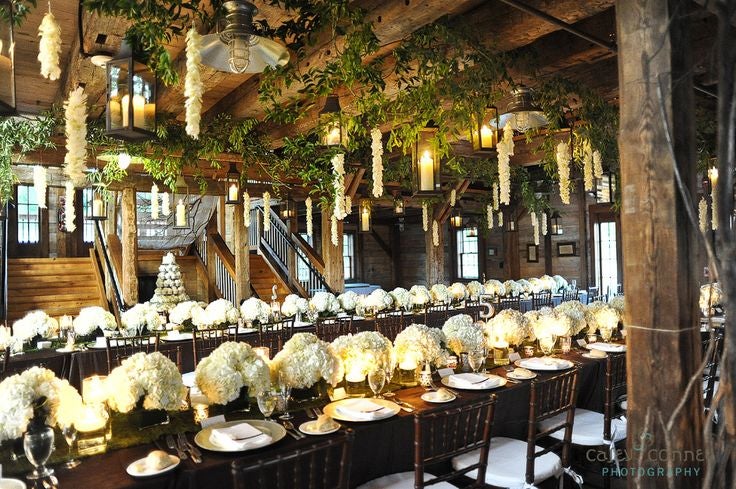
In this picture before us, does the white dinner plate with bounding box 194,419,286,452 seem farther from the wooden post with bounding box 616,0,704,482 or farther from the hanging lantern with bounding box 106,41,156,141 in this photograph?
the hanging lantern with bounding box 106,41,156,141

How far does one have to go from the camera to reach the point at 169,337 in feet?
17.0

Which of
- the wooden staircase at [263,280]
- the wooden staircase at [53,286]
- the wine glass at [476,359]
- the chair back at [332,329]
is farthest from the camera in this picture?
the wooden staircase at [263,280]

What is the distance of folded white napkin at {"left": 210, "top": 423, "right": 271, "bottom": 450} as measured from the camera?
2.11 m

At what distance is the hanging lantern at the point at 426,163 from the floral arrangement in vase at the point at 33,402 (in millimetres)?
2803

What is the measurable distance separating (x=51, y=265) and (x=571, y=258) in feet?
38.1

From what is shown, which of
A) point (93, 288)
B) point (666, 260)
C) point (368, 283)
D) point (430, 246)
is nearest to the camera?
point (666, 260)

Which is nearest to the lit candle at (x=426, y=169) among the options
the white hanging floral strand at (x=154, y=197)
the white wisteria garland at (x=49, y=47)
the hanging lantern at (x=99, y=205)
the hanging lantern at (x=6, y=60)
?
the white wisteria garland at (x=49, y=47)

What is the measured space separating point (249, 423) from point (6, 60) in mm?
1884

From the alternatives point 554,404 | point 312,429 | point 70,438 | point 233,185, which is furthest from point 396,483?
point 233,185

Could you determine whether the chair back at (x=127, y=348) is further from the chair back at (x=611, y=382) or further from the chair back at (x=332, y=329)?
the chair back at (x=611, y=382)

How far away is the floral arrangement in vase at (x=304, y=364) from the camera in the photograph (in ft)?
8.70

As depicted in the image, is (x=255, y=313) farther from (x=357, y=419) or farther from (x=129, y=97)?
(x=357, y=419)

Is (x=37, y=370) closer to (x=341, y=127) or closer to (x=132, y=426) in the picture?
(x=132, y=426)

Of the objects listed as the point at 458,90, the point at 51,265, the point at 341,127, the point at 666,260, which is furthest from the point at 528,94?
the point at 51,265
